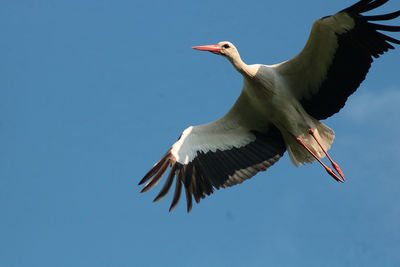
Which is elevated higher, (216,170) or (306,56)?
(306,56)

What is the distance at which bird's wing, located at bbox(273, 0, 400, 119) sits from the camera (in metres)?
8.47

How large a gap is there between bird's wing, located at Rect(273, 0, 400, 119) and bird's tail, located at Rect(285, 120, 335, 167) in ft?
0.62

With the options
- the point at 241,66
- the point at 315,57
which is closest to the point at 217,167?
the point at 241,66

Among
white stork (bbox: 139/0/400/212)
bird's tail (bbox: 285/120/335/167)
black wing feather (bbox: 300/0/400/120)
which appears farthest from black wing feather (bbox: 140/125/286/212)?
black wing feather (bbox: 300/0/400/120)

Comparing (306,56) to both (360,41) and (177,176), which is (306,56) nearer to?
(360,41)

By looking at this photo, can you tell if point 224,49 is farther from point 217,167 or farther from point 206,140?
point 217,167

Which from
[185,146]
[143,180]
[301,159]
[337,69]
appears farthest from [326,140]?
[143,180]

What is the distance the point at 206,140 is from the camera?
980 centimetres

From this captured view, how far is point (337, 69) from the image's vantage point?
29.7ft

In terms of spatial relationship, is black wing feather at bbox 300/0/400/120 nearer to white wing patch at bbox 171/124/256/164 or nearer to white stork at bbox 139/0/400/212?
white stork at bbox 139/0/400/212

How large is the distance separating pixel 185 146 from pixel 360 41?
274cm

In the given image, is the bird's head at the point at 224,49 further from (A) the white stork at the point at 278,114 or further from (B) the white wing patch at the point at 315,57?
(B) the white wing patch at the point at 315,57

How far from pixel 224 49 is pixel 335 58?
1488mm

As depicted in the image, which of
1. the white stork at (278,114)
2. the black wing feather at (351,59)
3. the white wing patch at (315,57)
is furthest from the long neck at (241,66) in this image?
the black wing feather at (351,59)
